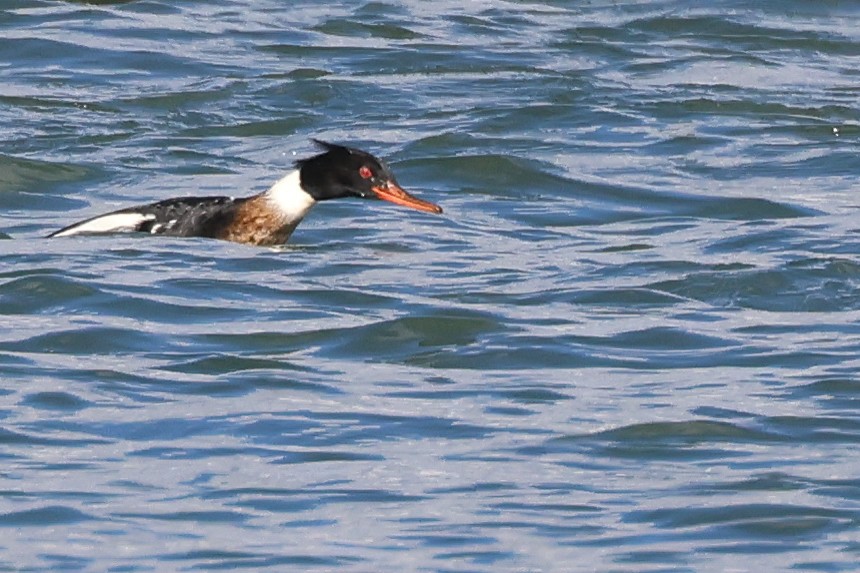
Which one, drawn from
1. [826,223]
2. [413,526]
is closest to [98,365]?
[413,526]

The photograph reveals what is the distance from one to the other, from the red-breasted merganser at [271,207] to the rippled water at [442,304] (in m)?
0.14

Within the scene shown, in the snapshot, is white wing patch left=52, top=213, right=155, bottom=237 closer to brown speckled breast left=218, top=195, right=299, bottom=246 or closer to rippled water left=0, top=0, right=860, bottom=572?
rippled water left=0, top=0, right=860, bottom=572

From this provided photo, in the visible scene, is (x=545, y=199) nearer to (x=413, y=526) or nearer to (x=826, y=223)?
(x=826, y=223)

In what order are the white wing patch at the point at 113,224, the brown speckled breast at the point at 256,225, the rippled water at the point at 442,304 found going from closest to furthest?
1. the rippled water at the point at 442,304
2. the white wing patch at the point at 113,224
3. the brown speckled breast at the point at 256,225

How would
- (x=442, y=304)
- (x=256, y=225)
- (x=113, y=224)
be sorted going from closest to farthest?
(x=442, y=304) < (x=113, y=224) < (x=256, y=225)

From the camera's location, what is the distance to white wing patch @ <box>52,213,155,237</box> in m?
12.3

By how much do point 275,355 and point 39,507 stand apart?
2392 millimetres

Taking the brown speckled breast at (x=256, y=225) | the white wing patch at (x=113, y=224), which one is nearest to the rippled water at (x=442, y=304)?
the white wing patch at (x=113, y=224)

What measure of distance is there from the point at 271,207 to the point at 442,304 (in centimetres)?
211

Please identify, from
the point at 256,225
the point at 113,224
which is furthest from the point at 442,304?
the point at 113,224

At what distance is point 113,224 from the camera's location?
12.3m

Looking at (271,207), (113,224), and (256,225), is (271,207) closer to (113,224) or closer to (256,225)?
(256,225)

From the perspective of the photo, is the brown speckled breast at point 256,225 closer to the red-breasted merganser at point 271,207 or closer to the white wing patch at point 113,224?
the red-breasted merganser at point 271,207

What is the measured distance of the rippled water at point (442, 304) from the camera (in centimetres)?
753
